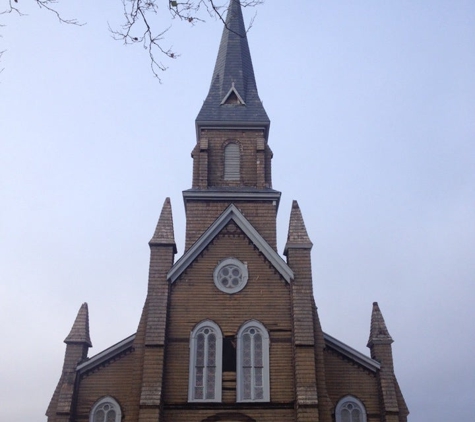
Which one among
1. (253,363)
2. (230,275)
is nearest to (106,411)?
(253,363)

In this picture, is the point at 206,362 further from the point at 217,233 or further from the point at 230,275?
the point at 217,233

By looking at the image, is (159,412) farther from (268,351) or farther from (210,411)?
(268,351)

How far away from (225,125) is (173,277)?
8.54 meters

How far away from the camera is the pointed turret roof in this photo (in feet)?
95.3

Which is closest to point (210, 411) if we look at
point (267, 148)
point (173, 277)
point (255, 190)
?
point (173, 277)

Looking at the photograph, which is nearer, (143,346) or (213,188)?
(143,346)

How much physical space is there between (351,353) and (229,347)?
17.3ft

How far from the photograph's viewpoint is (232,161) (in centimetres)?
2844

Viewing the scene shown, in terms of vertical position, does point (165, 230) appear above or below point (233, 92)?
below

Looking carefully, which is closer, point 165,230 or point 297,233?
point 165,230

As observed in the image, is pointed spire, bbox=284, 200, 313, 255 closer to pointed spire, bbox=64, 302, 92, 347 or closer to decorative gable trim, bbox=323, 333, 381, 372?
decorative gable trim, bbox=323, 333, 381, 372

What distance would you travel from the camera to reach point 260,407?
21.8 m

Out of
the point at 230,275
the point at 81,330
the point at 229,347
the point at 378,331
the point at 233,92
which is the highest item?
the point at 233,92

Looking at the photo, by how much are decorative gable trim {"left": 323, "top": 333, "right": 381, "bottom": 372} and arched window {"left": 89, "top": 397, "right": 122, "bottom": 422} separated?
8639 mm
